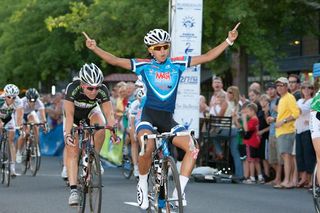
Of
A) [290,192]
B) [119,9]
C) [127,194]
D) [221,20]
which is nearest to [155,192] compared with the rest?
[127,194]

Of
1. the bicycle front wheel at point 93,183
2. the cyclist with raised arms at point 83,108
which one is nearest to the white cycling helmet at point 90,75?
the cyclist with raised arms at point 83,108

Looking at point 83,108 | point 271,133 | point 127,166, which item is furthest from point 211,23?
point 83,108

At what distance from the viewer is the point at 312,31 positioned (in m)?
30.0

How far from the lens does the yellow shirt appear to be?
53.7 ft

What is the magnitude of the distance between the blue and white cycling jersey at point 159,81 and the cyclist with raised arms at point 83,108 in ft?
2.92

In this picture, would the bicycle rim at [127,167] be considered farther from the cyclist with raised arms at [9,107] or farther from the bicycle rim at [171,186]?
the bicycle rim at [171,186]

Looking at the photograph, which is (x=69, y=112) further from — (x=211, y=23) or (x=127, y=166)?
(x=211, y=23)

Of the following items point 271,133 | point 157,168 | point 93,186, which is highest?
point 271,133

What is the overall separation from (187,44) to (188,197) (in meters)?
4.40

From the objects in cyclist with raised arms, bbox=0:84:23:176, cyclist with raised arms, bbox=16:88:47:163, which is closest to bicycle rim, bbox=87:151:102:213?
cyclist with raised arms, bbox=0:84:23:176

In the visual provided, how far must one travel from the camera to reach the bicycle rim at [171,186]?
888 cm

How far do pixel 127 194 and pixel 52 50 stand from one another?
30.2 m

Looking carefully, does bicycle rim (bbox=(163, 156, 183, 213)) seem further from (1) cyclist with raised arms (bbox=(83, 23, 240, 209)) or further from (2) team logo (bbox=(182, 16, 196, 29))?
(2) team logo (bbox=(182, 16, 196, 29))

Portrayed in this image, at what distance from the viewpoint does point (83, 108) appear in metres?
11.9
